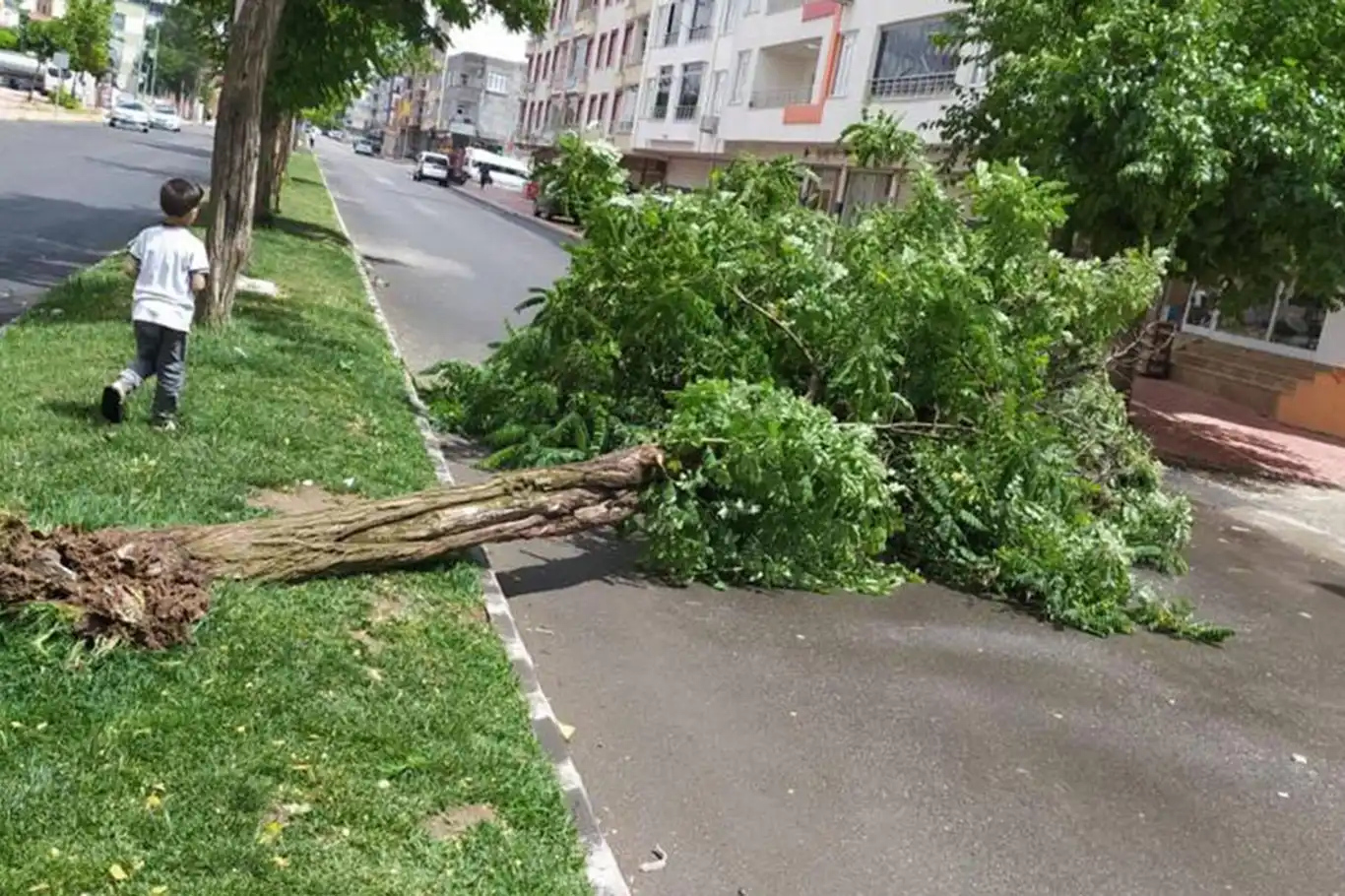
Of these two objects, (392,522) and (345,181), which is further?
(345,181)

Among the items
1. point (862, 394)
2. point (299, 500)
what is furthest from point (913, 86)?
point (299, 500)

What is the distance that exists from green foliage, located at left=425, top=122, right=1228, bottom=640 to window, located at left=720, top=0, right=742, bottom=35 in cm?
3917

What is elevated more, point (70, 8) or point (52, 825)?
point (70, 8)

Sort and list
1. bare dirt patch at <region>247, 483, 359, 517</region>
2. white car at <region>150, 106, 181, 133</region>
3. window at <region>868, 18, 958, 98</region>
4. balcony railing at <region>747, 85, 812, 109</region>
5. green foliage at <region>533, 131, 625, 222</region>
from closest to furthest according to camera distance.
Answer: bare dirt patch at <region>247, 483, 359, 517</region> → green foliage at <region>533, 131, 625, 222</region> → window at <region>868, 18, 958, 98</region> → balcony railing at <region>747, 85, 812, 109</region> → white car at <region>150, 106, 181, 133</region>

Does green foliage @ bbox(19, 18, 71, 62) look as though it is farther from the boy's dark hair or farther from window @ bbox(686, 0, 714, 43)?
the boy's dark hair

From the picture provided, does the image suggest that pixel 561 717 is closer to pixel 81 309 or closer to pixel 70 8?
pixel 81 309

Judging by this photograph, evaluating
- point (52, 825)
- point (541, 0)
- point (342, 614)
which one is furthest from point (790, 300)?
point (541, 0)

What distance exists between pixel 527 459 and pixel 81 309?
4835 millimetres

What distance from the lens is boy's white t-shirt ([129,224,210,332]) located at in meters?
7.09

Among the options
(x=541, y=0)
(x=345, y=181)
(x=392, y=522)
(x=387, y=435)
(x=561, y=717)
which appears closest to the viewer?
(x=561, y=717)

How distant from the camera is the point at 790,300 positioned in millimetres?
8328

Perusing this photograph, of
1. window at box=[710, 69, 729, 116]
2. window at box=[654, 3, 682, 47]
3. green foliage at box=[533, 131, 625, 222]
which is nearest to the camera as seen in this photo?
green foliage at box=[533, 131, 625, 222]

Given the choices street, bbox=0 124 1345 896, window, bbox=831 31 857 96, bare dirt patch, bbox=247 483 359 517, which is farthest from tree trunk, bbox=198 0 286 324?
window, bbox=831 31 857 96

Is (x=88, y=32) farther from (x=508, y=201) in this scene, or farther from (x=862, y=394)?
(x=862, y=394)
